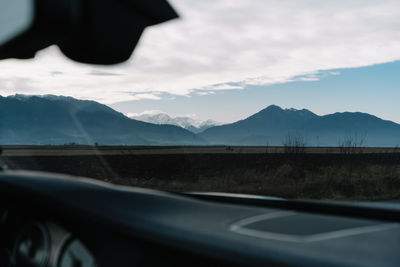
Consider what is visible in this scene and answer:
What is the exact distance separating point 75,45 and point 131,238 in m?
0.92

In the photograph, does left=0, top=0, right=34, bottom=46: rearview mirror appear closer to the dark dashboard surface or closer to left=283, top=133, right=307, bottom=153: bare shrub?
the dark dashboard surface

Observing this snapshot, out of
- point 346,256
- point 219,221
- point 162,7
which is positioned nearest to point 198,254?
point 219,221

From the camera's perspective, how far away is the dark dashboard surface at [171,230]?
1330mm

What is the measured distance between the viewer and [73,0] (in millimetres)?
1596

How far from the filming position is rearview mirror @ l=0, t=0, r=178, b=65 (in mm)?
1570

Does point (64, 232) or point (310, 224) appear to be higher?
point (310, 224)

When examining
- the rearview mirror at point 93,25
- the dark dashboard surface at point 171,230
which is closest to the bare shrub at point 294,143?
the dark dashboard surface at point 171,230

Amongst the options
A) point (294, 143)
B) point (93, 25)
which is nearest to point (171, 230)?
point (93, 25)

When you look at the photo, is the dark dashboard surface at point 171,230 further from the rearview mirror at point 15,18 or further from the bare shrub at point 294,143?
the bare shrub at point 294,143

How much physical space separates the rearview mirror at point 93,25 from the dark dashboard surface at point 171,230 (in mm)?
727

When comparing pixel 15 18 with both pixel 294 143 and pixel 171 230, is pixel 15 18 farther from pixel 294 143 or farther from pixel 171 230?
pixel 294 143

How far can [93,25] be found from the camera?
1709 mm

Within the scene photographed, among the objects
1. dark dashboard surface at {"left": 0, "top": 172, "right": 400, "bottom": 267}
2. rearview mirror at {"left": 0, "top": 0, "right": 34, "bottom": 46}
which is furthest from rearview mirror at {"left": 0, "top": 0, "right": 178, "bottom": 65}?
dark dashboard surface at {"left": 0, "top": 172, "right": 400, "bottom": 267}

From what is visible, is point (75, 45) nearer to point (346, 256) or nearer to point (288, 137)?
point (346, 256)
